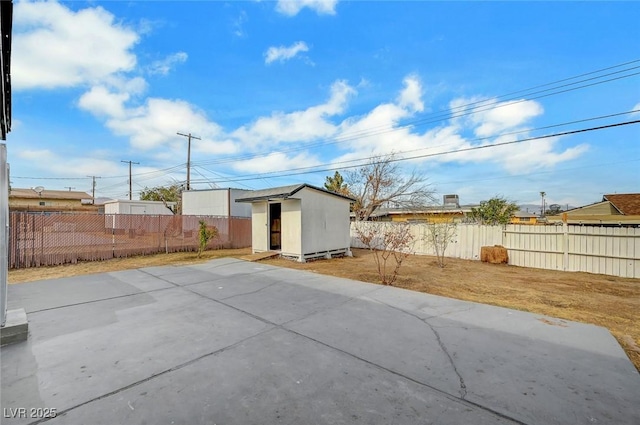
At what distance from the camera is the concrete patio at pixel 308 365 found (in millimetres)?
1896

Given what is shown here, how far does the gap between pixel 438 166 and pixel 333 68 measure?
1053 cm

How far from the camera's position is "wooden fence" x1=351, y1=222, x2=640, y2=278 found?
7613mm

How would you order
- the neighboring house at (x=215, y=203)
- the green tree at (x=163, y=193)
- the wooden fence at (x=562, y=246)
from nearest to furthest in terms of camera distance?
the wooden fence at (x=562, y=246) < the neighboring house at (x=215, y=203) < the green tree at (x=163, y=193)

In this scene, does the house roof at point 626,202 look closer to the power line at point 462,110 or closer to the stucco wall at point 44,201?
the power line at point 462,110

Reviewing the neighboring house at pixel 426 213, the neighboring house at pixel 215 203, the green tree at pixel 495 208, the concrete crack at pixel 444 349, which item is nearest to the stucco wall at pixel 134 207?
the neighboring house at pixel 215 203

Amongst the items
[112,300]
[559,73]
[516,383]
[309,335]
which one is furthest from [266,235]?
[559,73]

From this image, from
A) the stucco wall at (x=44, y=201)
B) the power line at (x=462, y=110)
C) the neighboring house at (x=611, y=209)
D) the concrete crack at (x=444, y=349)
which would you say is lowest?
the concrete crack at (x=444, y=349)

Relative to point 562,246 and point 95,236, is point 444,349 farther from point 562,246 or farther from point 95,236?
point 95,236

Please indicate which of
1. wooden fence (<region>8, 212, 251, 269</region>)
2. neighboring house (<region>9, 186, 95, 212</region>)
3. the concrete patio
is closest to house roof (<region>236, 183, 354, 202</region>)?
wooden fence (<region>8, 212, 251, 269</region>)

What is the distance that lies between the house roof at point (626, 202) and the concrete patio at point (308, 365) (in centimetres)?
2399

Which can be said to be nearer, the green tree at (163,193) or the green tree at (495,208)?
the green tree at (495,208)

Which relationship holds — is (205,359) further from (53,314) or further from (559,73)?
(559,73)

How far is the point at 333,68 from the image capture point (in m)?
11.7

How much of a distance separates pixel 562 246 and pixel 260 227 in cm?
1061
